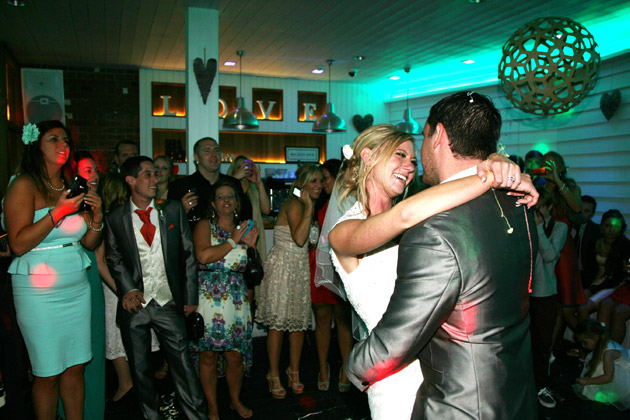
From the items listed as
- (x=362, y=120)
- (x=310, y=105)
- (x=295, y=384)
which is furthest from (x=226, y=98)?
(x=295, y=384)

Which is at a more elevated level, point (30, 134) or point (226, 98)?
point (226, 98)

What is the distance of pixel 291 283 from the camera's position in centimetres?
365

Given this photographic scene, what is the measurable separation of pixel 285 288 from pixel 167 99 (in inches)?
239

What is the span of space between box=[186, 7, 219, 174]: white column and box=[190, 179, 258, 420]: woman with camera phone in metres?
2.17

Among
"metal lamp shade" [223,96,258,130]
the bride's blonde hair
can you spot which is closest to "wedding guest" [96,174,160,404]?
the bride's blonde hair

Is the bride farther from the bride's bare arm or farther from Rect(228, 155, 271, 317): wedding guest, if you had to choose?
Rect(228, 155, 271, 317): wedding guest

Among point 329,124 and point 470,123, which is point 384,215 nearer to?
point 470,123

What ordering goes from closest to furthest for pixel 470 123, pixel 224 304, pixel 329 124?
1. pixel 470 123
2. pixel 224 304
3. pixel 329 124

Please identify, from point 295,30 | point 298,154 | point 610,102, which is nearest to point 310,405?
point 295,30

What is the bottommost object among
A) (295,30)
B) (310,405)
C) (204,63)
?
(310,405)

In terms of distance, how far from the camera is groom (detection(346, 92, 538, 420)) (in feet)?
3.54

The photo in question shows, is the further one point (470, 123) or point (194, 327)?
point (194, 327)

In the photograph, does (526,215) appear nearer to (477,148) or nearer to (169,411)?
(477,148)

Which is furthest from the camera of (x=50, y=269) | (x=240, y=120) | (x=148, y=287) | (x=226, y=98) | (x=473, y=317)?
(x=226, y=98)
